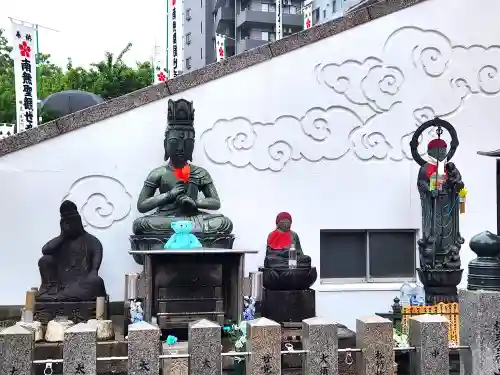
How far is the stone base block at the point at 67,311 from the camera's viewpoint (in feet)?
22.9

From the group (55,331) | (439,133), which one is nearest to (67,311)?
(55,331)

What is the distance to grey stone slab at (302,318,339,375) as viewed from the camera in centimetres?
489

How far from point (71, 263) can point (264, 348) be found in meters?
3.45

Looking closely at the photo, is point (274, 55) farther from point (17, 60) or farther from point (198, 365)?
point (198, 365)

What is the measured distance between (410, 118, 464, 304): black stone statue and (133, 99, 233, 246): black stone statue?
2.51 meters

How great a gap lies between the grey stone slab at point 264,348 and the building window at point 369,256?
4450 mm

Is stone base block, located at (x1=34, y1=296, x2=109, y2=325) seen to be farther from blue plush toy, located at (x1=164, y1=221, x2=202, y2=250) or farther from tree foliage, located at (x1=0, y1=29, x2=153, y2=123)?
tree foliage, located at (x1=0, y1=29, x2=153, y2=123)

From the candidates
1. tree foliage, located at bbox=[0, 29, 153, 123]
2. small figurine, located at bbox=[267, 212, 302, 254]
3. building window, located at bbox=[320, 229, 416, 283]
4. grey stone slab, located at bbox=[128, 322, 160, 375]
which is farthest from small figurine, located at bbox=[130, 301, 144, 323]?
tree foliage, located at bbox=[0, 29, 153, 123]

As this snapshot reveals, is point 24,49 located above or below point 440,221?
above

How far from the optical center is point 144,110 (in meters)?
8.52

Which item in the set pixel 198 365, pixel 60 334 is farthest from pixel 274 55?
pixel 198 365

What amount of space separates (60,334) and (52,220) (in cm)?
222

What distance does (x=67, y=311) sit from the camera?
7.04 m

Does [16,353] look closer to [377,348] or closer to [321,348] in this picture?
[321,348]
